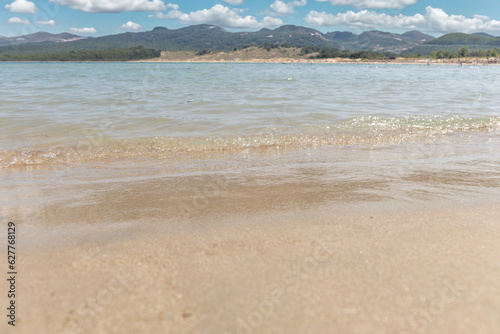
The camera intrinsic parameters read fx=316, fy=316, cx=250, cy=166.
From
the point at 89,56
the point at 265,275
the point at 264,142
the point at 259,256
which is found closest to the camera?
the point at 265,275

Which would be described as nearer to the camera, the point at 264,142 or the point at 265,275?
the point at 265,275

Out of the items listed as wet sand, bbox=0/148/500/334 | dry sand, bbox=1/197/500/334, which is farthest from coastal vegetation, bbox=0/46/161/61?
dry sand, bbox=1/197/500/334

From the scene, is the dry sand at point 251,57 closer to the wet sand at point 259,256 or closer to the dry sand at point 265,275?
the wet sand at point 259,256

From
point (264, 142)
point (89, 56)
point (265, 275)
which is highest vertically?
point (89, 56)

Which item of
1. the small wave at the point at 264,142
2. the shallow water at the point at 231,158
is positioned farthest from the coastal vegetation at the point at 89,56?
the small wave at the point at 264,142

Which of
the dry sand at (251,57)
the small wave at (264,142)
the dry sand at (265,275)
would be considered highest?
the dry sand at (251,57)

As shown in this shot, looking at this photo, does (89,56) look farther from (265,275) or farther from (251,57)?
(265,275)

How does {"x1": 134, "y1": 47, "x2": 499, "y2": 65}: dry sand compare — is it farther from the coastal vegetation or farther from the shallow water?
the shallow water

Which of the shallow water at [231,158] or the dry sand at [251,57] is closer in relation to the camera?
the shallow water at [231,158]

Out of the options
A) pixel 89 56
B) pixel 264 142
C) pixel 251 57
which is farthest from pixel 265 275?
pixel 251 57

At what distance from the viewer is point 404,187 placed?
4.36 meters

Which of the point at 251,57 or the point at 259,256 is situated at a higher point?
the point at 251,57

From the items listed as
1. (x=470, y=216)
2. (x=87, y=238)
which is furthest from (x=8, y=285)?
(x=470, y=216)

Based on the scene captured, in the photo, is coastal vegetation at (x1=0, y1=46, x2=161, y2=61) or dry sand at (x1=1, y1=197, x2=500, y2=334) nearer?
dry sand at (x1=1, y1=197, x2=500, y2=334)
